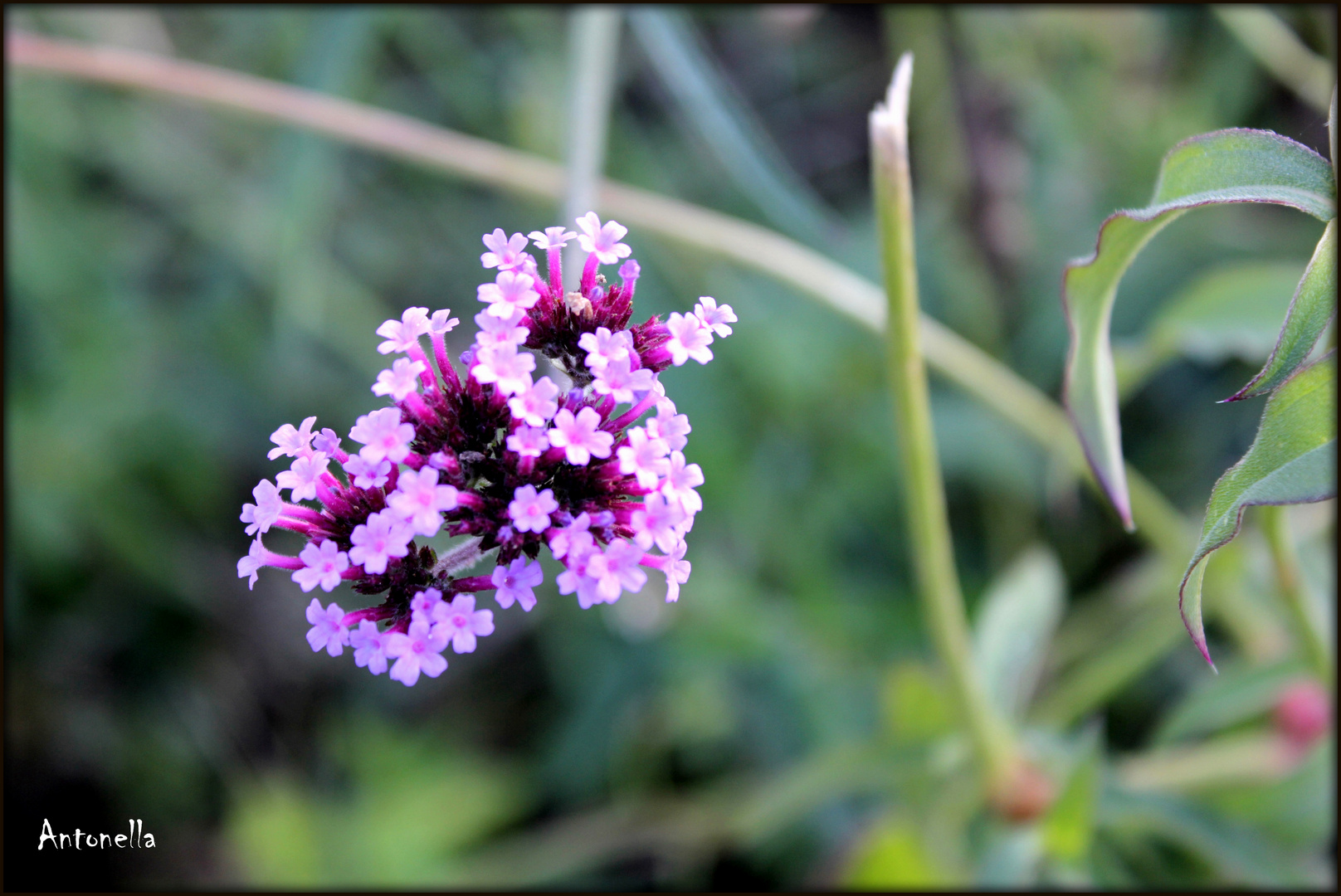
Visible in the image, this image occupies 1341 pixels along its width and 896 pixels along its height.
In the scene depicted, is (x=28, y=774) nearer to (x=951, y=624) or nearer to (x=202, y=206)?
(x=202, y=206)

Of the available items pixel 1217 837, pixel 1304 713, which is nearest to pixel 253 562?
pixel 1217 837

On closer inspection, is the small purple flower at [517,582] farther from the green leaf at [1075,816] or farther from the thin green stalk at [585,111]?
the green leaf at [1075,816]

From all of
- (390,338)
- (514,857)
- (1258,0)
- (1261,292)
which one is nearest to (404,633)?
(390,338)

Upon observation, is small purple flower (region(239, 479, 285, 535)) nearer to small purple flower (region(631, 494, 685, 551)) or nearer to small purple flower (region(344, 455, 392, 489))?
small purple flower (region(344, 455, 392, 489))

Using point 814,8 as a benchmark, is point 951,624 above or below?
below

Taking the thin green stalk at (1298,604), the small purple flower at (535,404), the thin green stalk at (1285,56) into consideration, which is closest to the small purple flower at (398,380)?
the small purple flower at (535,404)

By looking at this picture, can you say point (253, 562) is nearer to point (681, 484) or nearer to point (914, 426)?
point (681, 484)
